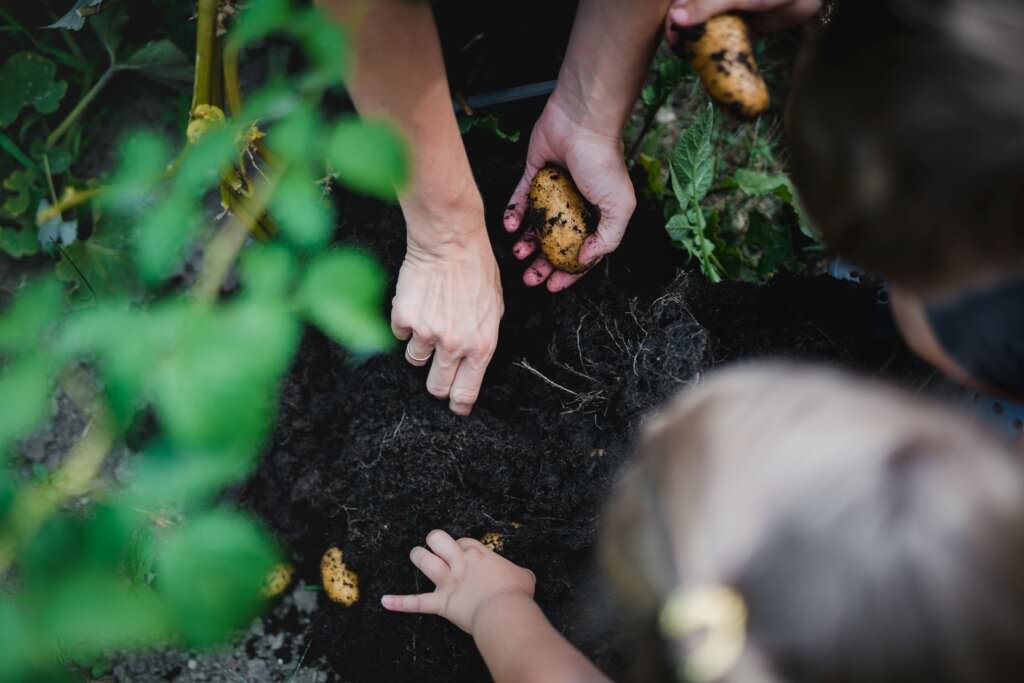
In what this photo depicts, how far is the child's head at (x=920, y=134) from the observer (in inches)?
30.6

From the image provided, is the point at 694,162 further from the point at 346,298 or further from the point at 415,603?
the point at 346,298

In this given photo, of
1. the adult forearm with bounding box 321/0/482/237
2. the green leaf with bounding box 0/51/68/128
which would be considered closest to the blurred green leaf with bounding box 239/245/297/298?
the adult forearm with bounding box 321/0/482/237

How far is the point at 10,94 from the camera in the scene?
5.14 ft

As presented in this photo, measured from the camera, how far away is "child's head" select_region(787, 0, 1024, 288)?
2.55ft

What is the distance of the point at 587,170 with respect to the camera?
1410 mm

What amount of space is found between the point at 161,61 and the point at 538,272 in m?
0.88

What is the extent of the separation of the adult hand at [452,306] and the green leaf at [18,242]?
0.80 metres

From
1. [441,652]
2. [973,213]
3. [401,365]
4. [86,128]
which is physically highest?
[973,213]

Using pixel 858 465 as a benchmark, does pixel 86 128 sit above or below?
below

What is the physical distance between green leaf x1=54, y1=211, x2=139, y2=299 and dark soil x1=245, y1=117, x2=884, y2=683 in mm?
400

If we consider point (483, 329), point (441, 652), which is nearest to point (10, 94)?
point (483, 329)

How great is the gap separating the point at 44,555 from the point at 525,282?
1.03m

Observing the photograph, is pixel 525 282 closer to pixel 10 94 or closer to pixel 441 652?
pixel 441 652

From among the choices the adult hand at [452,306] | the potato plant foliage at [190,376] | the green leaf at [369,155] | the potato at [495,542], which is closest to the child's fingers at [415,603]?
the potato at [495,542]
